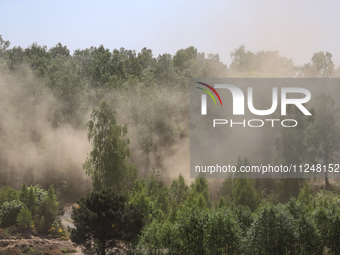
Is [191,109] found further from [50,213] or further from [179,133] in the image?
[50,213]

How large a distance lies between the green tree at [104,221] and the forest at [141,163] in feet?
0.36

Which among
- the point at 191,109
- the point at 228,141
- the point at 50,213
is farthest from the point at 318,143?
the point at 50,213

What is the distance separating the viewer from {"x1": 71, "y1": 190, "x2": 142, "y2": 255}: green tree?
180ft

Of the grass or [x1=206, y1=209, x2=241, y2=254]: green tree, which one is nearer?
[x1=206, y1=209, x2=241, y2=254]: green tree

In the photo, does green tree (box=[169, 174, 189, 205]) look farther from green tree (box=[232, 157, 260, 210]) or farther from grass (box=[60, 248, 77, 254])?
grass (box=[60, 248, 77, 254])

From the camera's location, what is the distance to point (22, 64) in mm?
118938

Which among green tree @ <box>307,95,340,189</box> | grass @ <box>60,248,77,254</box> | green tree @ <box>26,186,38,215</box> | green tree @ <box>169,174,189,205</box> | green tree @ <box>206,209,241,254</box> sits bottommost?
grass @ <box>60,248,77,254</box>

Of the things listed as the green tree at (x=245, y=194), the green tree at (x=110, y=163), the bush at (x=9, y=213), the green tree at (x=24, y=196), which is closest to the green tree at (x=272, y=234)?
the green tree at (x=245, y=194)

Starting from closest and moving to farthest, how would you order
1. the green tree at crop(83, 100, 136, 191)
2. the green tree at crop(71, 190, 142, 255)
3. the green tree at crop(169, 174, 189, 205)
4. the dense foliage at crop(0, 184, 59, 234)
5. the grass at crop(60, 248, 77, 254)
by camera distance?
the green tree at crop(71, 190, 142, 255) < the grass at crop(60, 248, 77, 254) < the dense foliage at crop(0, 184, 59, 234) < the green tree at crop(169, 174, 189, 205) < the green tree at crop(83, 100, 136, 191)

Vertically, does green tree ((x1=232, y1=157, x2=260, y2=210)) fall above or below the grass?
above

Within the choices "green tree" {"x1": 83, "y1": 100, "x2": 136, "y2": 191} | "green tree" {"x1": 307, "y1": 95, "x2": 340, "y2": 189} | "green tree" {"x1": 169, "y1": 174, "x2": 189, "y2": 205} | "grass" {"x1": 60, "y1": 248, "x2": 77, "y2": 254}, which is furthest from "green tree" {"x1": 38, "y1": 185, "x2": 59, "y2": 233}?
"green tree" {"x1": 307, "y1": 95, "x2": 340, "y2": 189}

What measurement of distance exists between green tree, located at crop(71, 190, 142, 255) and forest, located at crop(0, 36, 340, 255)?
0.11 meters

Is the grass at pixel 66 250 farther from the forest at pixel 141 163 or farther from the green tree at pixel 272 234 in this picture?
the green tree at pixel 272 234

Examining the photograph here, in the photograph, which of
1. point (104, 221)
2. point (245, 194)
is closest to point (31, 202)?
point (104, 221)
